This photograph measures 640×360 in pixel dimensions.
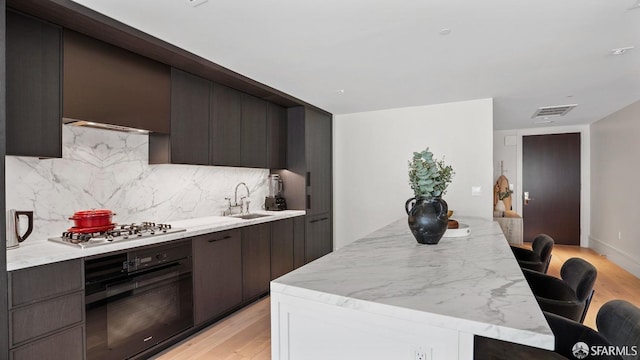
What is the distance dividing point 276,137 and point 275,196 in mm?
803

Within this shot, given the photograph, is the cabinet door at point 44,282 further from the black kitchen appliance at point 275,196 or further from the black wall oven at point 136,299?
the black kitchen appliance at point 275,196

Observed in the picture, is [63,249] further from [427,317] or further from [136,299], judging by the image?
[427,317]

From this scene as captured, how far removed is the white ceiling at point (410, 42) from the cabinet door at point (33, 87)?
1.18 feet

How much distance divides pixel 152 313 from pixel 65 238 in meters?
0.78

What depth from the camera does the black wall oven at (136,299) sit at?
6.72ft

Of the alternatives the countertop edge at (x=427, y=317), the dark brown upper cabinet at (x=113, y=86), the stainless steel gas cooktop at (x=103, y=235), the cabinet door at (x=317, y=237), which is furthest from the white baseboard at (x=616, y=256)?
the dark brown upper cabinet at (x=113, y=86)

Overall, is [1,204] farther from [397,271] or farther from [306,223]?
[306,223]

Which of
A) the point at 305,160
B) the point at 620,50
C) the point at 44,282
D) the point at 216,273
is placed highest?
the point at 620,50

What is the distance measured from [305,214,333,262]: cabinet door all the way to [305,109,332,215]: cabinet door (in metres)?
0.12

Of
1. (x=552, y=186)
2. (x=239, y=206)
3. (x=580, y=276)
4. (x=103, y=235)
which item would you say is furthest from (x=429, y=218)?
(x=552, y=186)

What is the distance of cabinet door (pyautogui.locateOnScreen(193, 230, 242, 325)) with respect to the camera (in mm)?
2764

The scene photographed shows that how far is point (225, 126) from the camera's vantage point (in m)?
3.38

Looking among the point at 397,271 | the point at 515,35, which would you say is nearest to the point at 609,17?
the point at 515,35

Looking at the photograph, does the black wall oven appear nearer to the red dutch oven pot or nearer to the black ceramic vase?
the red dutch oven pot
